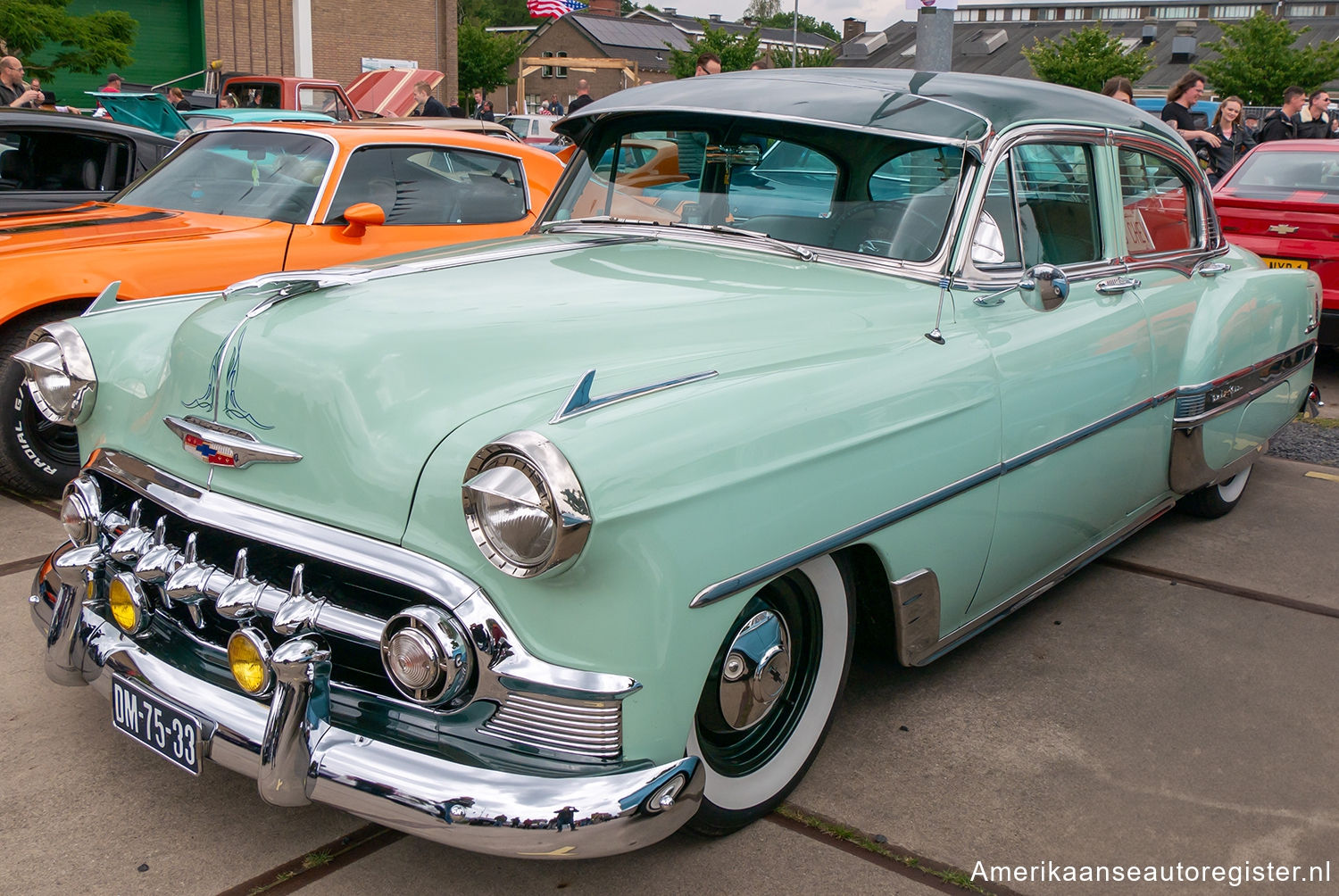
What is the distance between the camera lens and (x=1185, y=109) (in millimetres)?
9102

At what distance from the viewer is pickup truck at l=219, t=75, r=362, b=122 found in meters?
16.4

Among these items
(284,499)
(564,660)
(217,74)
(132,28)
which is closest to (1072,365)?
(564,660)

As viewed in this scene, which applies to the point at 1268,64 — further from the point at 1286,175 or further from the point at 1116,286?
the point at 1116,286

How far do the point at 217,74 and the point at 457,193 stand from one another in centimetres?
1697

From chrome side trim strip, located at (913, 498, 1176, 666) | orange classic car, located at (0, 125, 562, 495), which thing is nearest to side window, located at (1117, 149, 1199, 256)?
chrome side trim strip, located at (913, 498, 1176, 666)

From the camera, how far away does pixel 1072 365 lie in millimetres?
3066

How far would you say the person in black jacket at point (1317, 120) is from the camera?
10305mm

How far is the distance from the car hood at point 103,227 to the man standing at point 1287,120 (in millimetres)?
9011

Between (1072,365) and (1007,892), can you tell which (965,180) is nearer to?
(1072,365)

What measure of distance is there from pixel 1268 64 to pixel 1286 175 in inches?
942

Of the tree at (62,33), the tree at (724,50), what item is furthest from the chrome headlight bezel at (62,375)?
the tree at (724,50)

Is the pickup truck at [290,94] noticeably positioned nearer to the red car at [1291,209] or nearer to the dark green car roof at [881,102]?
the red car at [1291,209]

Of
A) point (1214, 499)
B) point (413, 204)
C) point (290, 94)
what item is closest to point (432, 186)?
point (413, 204)

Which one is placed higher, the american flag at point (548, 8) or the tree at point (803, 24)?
the tree at point (803, 24)
